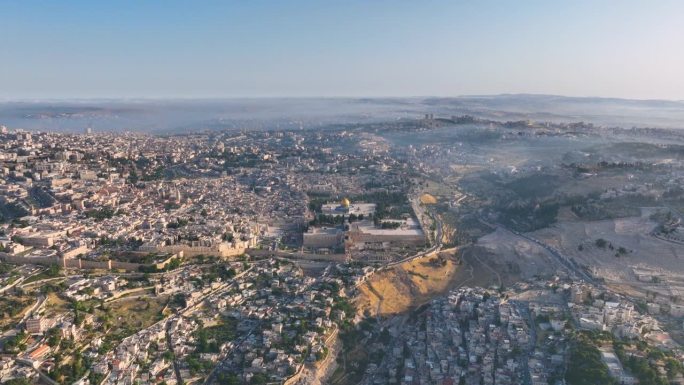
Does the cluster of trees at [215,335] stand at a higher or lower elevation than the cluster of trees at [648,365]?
lower

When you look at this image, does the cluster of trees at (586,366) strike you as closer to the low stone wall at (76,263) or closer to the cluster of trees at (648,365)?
the cluster of trees at (648,365)

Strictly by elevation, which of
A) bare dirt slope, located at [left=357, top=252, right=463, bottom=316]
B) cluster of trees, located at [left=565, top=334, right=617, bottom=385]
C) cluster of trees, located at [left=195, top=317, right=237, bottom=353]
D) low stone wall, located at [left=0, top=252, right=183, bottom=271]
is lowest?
bare dirt slope, located at [left=357, top=252, right=463, bottom=316]

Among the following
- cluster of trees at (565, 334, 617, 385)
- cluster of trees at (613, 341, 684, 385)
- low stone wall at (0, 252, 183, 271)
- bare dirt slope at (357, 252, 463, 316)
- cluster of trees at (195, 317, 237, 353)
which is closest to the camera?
cluster of trees at (613, 341, 684, 385)

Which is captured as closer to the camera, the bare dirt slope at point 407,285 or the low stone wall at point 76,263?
the bare dirt slope at point 407,285

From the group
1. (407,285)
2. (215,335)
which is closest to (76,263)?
(215,335)

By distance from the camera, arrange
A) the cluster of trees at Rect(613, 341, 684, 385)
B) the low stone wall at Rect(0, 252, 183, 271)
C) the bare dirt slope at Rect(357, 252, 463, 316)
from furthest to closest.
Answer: the low stone wall at Rect(0, 252, 183, 271)
the bare dirt slope at Rect(357, 252, 463, 316)
the cluster of trees at Rect(613, 341, 684, 385)

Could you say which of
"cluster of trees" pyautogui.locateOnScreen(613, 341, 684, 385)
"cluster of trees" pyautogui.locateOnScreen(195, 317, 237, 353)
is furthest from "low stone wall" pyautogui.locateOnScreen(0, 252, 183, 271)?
"cluster of trees" pyautogui.locateOnScreen(613, 341, 684, 385)

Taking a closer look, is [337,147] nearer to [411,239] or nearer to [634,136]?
[634,136]

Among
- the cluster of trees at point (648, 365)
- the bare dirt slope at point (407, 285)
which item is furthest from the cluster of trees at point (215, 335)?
the cluster of trees at point (648, 365)

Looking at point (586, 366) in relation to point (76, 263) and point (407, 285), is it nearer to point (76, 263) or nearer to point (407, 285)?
point (407, 285)

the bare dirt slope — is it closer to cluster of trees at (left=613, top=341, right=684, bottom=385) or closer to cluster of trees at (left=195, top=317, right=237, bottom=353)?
cluster of trees at (left=195, top=317, right=237, bottom=353)

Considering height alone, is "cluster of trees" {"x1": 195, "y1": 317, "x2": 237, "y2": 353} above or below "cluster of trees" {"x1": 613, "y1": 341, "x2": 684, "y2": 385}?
below

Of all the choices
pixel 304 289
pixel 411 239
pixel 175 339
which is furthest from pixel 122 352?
pixel 411 239
